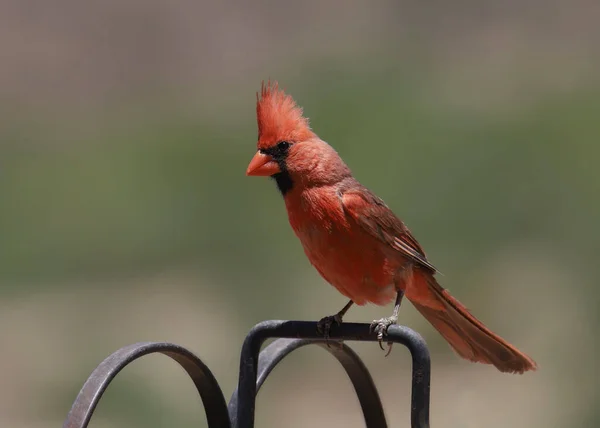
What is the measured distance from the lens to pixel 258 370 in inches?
86.9

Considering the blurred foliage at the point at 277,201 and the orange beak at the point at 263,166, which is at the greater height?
the orange beak at the point at 263,166

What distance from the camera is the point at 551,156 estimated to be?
22.7 feet

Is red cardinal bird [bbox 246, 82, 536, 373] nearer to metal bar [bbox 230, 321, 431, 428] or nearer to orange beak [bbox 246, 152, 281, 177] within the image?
orange beak [bbox 246, 152, 281, 177]

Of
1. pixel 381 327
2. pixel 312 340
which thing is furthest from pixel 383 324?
pixel 312 340

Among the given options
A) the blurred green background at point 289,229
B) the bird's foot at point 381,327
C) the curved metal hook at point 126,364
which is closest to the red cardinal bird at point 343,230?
the bird's foot at point 381,327

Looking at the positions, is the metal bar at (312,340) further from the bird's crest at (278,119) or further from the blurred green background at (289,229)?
the blurred green background at (289,229)

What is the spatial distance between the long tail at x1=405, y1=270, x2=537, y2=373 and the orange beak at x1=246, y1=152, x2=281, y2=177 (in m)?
0.52

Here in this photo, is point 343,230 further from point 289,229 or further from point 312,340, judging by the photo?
point 289,229

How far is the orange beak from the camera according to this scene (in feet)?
9.32

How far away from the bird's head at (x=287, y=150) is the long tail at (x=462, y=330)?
1.41 ft

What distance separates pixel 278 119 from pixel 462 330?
80 cm

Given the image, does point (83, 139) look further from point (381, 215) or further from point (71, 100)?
point (381, 215)

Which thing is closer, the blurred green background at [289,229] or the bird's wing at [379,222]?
the bird's wing at [379,222]

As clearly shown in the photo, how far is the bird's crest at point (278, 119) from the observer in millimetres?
2768
